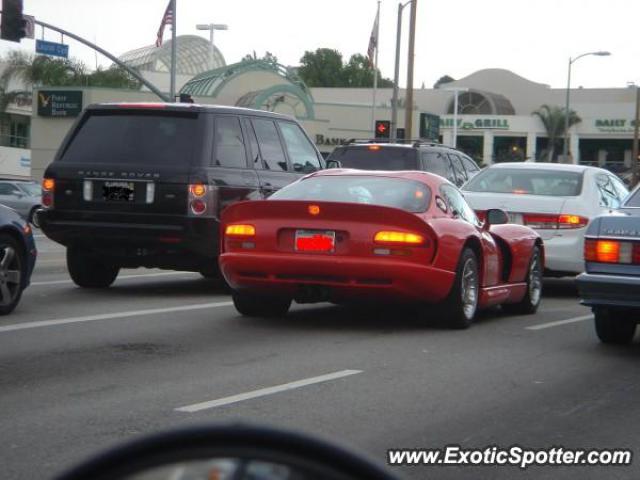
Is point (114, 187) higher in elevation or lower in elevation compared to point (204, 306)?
higher

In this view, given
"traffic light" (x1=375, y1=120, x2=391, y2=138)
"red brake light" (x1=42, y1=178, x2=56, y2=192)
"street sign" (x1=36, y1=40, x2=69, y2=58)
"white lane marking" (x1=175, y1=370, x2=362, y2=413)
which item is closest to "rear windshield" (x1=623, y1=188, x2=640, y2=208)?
"white lane marking" (x1=175, y1=370, x2=362, y2=413)

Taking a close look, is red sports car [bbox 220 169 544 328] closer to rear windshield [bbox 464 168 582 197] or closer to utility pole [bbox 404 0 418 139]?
rear windshield [bbox 464 168 582 197]

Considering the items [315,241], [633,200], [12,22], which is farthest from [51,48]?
[633,200]

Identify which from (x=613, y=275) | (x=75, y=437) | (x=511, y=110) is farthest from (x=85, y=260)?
(x=511, y=110)

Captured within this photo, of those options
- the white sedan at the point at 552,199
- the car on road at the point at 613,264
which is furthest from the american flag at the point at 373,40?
the car on road at the point at 613,264

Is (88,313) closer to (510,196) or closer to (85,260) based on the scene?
(85,260)

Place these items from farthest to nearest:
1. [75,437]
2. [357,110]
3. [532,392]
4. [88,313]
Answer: [357,110] < [88,313] < [532,392] < [75,437]

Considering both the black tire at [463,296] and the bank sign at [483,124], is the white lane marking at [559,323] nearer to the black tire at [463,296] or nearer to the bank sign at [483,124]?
the black tire at [463,296]

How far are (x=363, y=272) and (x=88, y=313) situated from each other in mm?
2756

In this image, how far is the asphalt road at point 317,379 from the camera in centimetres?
621

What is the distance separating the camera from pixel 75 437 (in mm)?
6027

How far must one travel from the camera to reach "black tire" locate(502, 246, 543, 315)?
12406 millimetres

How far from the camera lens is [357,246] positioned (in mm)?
10016

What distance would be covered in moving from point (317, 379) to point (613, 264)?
2711mm
